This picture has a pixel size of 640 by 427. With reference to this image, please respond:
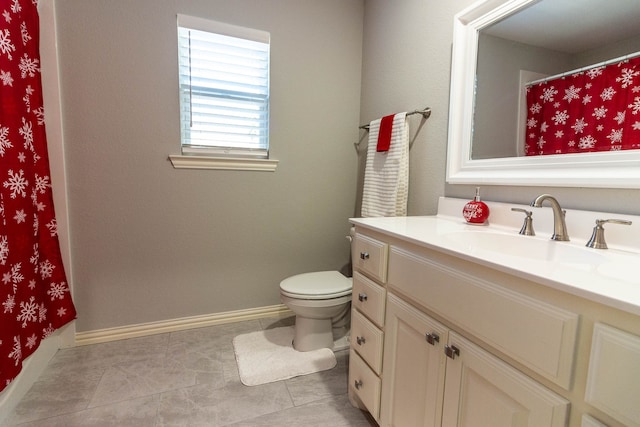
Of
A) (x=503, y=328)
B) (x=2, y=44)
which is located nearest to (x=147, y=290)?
(x=2, y=44)

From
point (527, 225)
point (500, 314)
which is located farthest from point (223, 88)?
point (500, 314)

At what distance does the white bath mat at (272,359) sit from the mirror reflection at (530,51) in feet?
4.39

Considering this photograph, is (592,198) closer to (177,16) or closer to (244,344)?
(244,344)

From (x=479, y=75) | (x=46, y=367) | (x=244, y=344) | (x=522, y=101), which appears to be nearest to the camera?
(x=522, y=101)

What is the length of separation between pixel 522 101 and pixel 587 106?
23cm

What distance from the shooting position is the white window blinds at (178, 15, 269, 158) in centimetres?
185

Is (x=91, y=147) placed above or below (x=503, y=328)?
above

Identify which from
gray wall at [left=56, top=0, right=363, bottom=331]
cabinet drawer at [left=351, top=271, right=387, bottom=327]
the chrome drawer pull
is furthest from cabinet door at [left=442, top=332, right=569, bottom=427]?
gray wall at [left=56, top=0, right=363, bottom=331]

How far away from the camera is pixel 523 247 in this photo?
1.04 metres

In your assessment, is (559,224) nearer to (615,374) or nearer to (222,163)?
(615,374)

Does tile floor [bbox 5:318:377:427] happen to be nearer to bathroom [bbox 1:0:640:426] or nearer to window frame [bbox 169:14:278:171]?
bathroom [bbox 1:0:640:426]

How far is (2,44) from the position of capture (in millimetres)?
1196

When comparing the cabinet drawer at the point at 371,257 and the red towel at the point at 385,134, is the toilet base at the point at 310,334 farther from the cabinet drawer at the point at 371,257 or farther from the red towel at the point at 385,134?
the red towel at the point at 385,134

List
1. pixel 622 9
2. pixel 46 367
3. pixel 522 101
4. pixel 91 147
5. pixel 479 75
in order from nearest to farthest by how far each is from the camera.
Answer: pixel 622 9 < pixel 522 101 < pixel 479 75 < pixel 46 367 < pixel 91 147
